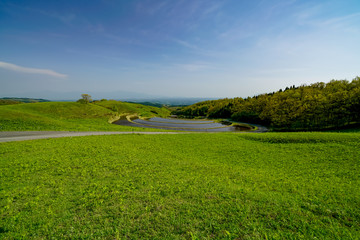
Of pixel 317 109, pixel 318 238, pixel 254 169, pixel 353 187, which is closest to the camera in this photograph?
pixel 318 238

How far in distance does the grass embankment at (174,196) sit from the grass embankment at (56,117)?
18796 millimetres

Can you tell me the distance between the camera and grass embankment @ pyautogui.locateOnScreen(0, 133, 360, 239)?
6.03 meters

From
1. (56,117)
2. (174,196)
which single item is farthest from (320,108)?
(56,117)

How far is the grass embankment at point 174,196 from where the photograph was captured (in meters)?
6.03

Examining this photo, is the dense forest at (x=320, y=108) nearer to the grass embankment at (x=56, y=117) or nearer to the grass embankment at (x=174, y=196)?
the grass embankment at (x=174, y=196)

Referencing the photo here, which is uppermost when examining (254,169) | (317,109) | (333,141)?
(317,109)

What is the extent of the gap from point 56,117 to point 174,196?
209 ft

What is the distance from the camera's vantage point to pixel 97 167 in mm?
12836

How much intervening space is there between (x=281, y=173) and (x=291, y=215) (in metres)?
7.24

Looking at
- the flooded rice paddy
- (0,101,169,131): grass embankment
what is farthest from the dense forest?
(0,101,169,131): grass embankment

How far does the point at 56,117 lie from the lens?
5241 cm

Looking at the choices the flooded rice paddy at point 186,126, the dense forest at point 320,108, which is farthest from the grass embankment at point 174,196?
the flooded rice paddy at point 186,126

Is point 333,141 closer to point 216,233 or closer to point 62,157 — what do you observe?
point 216,233

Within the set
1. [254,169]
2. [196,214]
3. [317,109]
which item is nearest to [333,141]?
[254,169]
